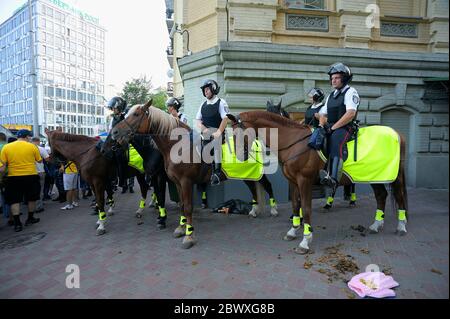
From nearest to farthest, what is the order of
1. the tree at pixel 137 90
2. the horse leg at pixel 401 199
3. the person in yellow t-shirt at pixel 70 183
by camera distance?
the horse leg at pixel 401 199 → the person in yellow t-shirt at pixel 70 183 → the tree at pixel 137 90

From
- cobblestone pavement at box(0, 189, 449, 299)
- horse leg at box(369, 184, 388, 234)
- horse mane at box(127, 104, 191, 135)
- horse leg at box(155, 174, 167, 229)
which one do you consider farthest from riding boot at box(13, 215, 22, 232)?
horse leg at box(369, 184, 388, 234)

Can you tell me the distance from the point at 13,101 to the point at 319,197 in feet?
187

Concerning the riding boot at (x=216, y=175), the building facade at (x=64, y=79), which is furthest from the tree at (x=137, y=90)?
the riding boot at (x=216, y=175)

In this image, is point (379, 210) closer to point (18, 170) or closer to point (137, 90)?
point (18, 170)

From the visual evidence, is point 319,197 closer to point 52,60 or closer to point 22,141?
point 22,141

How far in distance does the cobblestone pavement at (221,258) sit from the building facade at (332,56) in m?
3.25

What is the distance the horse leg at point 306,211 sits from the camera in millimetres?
4379

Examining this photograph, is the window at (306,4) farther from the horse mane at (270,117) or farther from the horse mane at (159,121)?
the horse mane at (159,121)

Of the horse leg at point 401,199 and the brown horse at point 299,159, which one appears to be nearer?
the brown horse at point 299,159

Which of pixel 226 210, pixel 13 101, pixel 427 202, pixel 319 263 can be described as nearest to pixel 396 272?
pixel 319 263

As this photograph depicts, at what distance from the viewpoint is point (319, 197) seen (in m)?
8.12

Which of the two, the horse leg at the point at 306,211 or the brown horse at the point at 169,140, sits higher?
the brown horse at the point at 169,140

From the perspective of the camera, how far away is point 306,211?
447 centimetres

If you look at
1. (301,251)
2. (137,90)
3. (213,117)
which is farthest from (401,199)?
(137,90)
